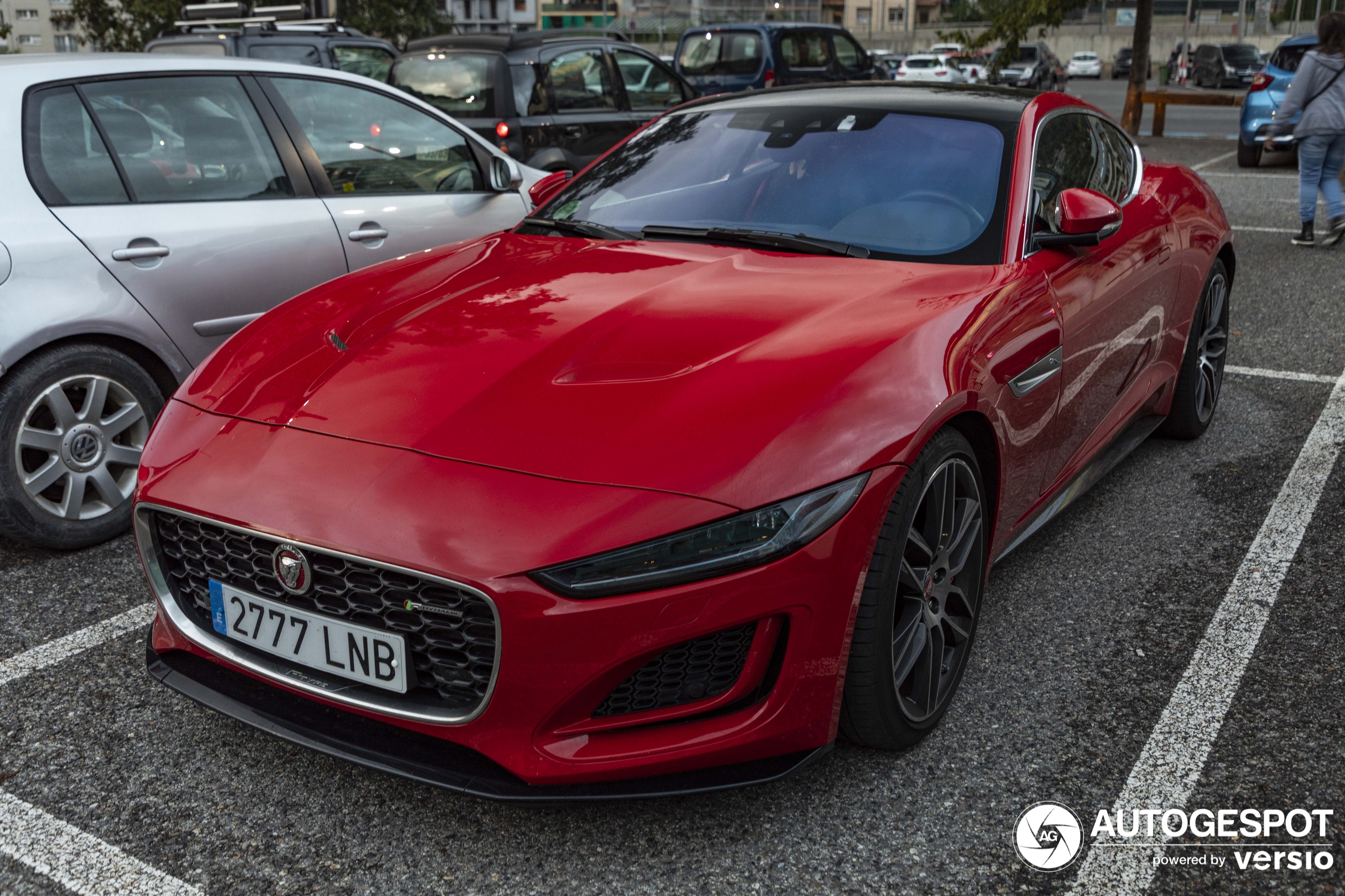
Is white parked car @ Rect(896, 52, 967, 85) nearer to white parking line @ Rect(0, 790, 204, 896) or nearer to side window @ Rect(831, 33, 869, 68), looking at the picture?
side window @ Rect(831, 33, 869, 68)

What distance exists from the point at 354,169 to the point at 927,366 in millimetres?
3012

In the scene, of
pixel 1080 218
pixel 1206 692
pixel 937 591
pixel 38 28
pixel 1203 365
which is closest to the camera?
pixel 937 591

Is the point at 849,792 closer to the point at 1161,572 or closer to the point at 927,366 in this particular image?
the point at 927,366

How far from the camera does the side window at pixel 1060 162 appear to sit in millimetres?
3295

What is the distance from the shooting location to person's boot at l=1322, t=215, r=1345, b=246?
9.01 m

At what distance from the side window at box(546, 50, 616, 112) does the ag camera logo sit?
8261mm

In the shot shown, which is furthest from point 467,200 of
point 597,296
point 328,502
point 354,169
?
point 328,502

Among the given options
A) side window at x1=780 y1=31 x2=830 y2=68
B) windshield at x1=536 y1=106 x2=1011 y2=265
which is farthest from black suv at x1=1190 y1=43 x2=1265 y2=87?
windshield at x1=536 y1=106 x2=1011 y2=265

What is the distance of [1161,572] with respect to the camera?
3564 mm

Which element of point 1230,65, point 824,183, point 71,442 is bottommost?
point 71,442

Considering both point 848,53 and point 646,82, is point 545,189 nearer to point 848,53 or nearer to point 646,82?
point 646,82

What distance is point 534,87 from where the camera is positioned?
9.52 meters

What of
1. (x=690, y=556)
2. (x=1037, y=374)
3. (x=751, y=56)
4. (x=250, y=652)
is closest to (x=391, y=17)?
(x=751, y=56)

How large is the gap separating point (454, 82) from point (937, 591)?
8.26 meters
